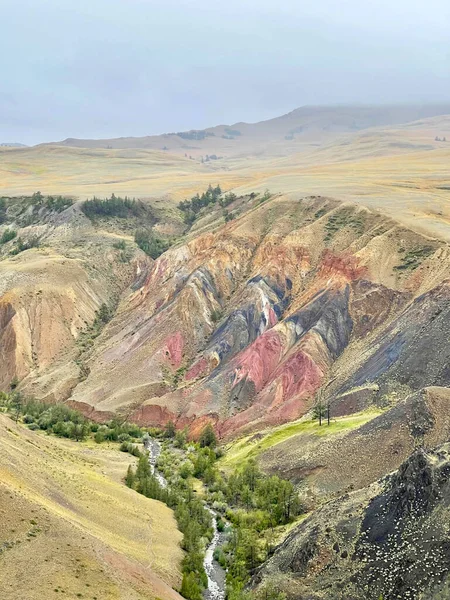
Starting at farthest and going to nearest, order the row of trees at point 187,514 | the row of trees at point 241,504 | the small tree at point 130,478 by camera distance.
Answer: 1. the small tree at point 130,478
2. the row of trees at point 241,504
3. the row of trees at point 187,514

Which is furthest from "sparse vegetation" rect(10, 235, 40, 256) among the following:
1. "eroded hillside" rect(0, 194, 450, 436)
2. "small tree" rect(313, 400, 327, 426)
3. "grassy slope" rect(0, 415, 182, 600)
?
"small tree" rect(313, 400, 327, 426)

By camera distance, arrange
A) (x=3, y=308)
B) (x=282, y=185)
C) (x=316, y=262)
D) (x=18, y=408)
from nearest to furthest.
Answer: (x=18, y=408) < (x=316, y=262) < (x=3, y=308) < (x=282, y=185)

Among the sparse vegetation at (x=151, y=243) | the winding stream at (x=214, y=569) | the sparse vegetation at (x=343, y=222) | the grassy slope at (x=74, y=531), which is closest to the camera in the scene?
the grassy slope at (x=74, y=531)

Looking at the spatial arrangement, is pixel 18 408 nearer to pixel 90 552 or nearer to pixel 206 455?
pixel 206 455

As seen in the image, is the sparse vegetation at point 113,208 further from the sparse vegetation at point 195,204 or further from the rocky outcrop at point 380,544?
the rocky outcrop at point 380,544

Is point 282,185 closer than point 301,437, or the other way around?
point 301,437

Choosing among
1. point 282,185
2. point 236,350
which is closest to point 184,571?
point 236,350

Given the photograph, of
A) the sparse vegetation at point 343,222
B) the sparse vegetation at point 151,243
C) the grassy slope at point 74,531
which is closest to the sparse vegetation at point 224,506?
the grassy slope at point 74,531
